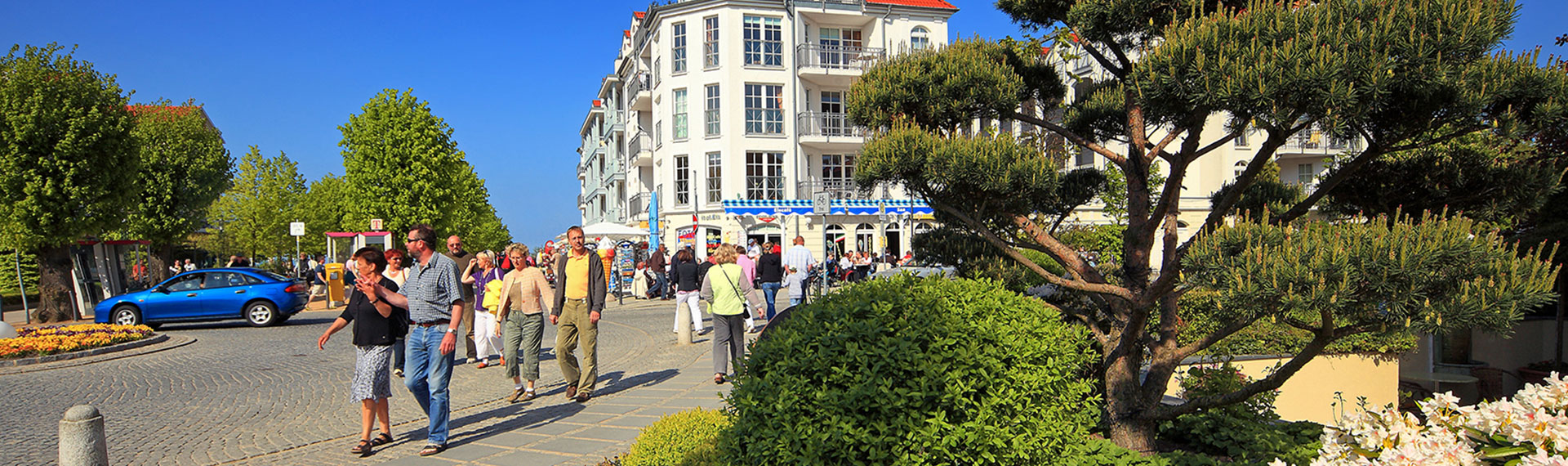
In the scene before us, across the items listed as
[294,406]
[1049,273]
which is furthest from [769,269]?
[1049,273]

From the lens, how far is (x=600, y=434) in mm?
6812

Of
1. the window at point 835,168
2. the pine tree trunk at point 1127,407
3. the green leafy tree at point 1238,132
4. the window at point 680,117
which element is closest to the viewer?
the green leafy tree at point 1238,132

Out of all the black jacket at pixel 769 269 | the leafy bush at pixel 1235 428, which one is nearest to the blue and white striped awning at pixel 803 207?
the black jacket at pixel 769 269

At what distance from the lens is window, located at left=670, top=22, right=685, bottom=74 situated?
115 ft

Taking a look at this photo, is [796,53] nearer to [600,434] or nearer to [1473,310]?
[600,434]

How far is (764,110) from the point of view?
34188mm

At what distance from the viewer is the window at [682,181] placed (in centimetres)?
3550

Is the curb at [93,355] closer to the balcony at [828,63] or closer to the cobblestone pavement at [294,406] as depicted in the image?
the cobblestone pavement at [294,406]

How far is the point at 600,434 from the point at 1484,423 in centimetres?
554

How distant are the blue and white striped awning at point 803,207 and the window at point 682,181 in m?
2.47

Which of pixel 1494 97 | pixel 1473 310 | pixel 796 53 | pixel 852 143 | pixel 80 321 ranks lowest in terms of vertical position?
pixel 80 321

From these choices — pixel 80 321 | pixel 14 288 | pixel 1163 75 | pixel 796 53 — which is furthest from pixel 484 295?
pixel 14 288

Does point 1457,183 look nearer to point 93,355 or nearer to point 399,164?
point 93,355

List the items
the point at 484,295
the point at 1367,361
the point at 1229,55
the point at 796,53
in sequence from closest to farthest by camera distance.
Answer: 1. the point at 1229,55
2. the point at 1367,361
3. the point at 484,295
4. the point at 796,53
